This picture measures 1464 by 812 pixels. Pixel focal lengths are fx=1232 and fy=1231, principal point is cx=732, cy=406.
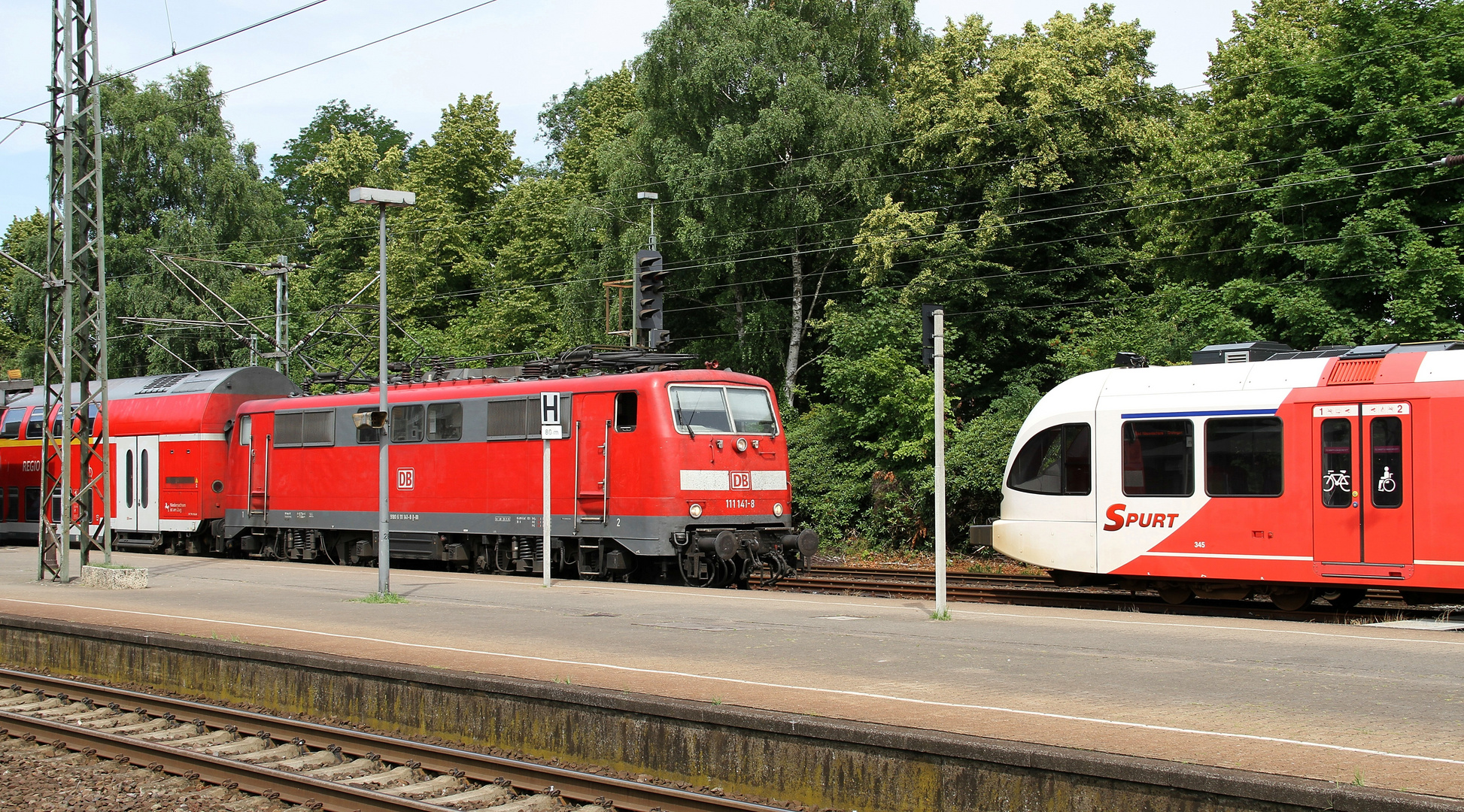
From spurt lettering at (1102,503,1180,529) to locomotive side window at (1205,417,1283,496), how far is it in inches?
24.7

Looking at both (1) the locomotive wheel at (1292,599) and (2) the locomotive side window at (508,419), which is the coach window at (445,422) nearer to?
(2) the locomotive side window at (508,419)

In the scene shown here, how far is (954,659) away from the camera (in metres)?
10.8

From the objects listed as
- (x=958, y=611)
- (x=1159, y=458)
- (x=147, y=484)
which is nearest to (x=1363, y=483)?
(x=1159, y=458)

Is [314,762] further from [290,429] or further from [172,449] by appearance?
[172,449]

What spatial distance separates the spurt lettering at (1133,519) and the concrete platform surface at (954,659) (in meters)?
1.31

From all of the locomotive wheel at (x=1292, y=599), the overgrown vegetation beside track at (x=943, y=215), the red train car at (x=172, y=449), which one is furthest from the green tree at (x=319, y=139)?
the locomotive wheel at (x=1292, y=599)

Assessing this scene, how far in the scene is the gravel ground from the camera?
8625 millimetres

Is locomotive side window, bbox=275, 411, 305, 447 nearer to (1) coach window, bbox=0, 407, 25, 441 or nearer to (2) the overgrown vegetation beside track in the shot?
(2) the overgrown vegetation beside track

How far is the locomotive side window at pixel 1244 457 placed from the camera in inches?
581

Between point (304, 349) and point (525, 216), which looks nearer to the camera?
point (304, 349)

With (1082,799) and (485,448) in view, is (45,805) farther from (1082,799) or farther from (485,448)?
(485,448)

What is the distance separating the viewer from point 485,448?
21.3 m

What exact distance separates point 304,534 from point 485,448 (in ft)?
23.0

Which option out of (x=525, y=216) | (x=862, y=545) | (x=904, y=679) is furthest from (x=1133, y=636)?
(x=525, y=216)
